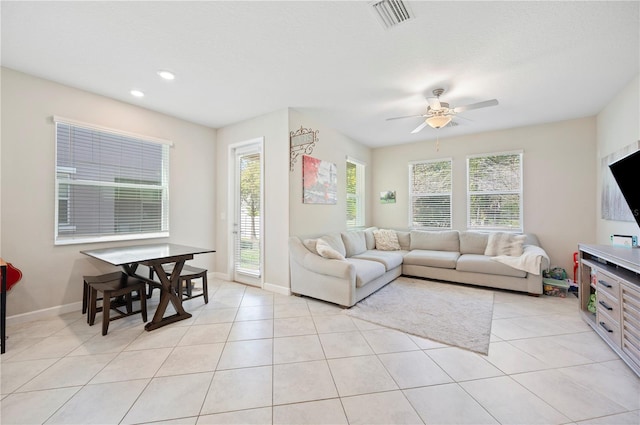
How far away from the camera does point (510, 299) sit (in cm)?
355

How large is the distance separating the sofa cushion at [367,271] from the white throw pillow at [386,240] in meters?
1.39

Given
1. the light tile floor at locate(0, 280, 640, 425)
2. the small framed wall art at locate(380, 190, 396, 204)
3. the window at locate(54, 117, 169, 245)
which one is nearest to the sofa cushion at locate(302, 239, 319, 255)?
the light tile floor at locate(0, 280, 640, 425)

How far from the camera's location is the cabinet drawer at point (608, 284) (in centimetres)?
213

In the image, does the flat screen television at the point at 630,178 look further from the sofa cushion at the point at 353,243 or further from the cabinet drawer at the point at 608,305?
the sofa cushion at the point at 353,243

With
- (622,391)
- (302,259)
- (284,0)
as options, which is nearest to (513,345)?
(622,391)

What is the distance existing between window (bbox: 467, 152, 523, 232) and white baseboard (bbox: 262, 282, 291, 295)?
3764 mm

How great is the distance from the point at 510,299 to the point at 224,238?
4.46 m

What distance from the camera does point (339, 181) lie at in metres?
4.94

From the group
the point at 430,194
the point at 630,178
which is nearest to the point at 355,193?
the point at 430,194

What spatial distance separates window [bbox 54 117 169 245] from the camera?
3.07m

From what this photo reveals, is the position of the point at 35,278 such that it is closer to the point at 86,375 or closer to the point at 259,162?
the point at 86,375

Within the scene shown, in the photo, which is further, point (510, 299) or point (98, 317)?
point (510, 299)

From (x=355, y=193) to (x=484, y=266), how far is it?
2.83 metres

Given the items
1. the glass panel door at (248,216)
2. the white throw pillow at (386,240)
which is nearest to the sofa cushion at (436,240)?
the white throw pillow at (386,240)
